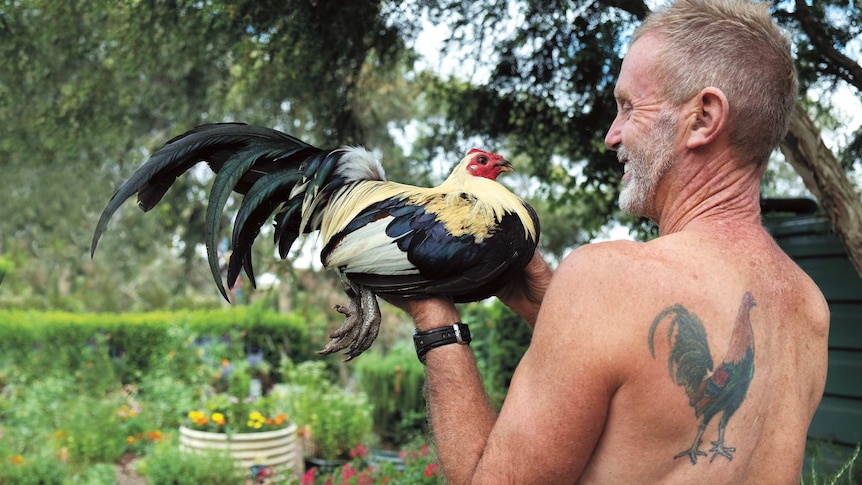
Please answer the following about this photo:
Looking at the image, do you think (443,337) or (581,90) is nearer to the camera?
(443,337)

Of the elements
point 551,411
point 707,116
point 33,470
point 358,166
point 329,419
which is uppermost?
point 358,166

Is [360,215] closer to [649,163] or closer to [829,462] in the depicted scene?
[649,163]

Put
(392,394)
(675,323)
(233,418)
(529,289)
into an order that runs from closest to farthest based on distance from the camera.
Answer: (675,323) → (529,289) → (233,418) → (392,394)

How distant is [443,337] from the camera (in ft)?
4.60

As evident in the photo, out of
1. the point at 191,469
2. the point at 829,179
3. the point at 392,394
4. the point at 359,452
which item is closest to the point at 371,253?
the point at 829,179

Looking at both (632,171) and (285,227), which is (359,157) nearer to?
(285,227)

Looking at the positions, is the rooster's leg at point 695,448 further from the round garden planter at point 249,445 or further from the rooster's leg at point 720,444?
the round garden planter at point 249,445

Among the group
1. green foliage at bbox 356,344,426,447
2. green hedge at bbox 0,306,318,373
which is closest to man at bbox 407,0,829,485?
green foliage at bbox 356,344,426,447

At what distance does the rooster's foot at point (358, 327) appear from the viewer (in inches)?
60.0

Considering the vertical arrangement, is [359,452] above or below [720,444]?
below

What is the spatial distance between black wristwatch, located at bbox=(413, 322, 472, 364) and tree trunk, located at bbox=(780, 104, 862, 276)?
8.50 ft

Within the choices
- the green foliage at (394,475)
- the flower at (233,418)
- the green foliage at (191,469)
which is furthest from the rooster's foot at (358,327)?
the flower at (233,418)

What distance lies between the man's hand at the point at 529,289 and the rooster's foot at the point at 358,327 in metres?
0.30

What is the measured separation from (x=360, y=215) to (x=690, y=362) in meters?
0.72
